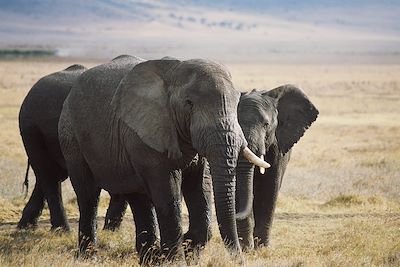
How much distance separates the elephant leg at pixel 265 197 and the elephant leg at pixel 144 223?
1.77 m

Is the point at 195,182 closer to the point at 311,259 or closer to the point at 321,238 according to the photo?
the point at 311,259

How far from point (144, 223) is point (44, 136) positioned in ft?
10.7

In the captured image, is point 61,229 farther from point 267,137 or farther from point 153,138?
point 153,138

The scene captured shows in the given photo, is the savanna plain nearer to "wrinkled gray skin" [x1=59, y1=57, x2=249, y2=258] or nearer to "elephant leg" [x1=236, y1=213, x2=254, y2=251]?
"elephant leg" [x1=236, y1=213, x2=254, y2=251]

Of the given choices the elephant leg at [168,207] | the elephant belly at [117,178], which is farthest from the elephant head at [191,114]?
the elephant belly at [117,178]

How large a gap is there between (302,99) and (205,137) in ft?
14.1

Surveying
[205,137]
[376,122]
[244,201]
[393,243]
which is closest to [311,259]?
[244,201]

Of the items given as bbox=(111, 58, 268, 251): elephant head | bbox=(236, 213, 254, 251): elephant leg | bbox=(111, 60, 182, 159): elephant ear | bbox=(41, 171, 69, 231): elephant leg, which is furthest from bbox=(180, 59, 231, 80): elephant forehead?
bbox=(41, 171, 69, 231): elephant leg

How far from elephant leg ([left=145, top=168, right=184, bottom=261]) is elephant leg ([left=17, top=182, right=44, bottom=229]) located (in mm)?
4259

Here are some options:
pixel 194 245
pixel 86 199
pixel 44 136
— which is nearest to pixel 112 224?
pixel 44 136

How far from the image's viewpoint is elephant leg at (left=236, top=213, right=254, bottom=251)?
1123 centimetres

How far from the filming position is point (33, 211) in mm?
13539

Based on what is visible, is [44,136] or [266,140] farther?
[44,136]

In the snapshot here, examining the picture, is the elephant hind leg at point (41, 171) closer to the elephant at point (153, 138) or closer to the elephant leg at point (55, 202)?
the elephant leg at point (55, 202)
